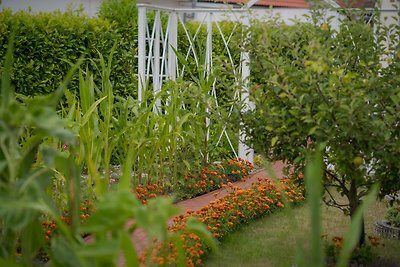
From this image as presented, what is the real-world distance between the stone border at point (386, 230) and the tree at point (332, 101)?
123 centimetres

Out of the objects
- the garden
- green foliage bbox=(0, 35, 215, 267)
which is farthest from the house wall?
green foliage bbox=(0, 35, 215, 267)

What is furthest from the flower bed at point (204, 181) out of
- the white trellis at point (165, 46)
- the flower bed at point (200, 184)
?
the white trellis at point (165, 46)

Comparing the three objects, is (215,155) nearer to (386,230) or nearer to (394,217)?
(394,217)

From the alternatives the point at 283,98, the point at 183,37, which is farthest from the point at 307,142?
the point at 183,37

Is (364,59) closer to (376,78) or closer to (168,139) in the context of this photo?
(376,78)

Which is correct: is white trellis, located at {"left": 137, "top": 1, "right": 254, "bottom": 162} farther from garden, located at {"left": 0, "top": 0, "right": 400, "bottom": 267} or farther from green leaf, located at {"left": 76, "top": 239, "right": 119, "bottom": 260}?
green leaf, located at {"left": 76, "top": 239, "right": 119, "bottom": 260}

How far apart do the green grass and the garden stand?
28mm

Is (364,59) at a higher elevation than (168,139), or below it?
higher

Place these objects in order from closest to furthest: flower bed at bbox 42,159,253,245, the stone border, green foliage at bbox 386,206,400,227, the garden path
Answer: the garden path → flower bed at bbox 42,159,253,245 → the stone border → green foliage at bbox 386,206,400,227

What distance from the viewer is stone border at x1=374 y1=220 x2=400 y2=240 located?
7.31m

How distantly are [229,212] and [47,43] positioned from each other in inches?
177

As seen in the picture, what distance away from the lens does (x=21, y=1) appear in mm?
16531

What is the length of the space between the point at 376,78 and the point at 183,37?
7.32 m

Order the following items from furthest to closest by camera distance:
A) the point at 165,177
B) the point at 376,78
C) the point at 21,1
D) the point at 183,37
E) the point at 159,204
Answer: the point at 21,1, the point at 183,37, the point at 165,177, the point at 376,78, the point at 159,204
